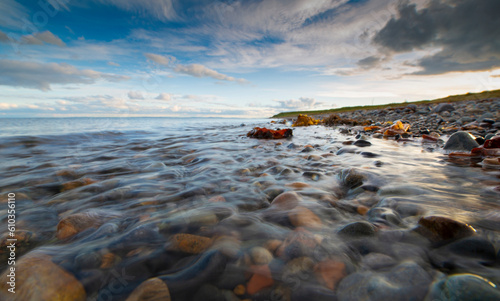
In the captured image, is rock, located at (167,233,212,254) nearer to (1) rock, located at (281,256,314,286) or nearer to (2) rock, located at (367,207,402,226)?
(1) rock, located at (281,256,314,286)

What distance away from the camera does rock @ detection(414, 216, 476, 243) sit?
46.8 inches

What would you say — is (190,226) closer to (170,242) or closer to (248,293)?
(170,242)

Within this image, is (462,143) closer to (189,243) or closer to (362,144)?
(362,144)

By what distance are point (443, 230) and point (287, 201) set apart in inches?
41.7

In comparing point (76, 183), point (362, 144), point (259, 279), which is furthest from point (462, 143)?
point (76, 183)

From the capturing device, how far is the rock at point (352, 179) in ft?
7.47

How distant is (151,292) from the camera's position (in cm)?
97

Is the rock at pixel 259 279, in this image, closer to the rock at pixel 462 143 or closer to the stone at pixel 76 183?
the stone at pixel 76 183

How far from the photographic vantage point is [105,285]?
102cm

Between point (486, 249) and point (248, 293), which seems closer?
point (248, 293)

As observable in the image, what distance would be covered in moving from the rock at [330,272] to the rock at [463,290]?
0.34 meters

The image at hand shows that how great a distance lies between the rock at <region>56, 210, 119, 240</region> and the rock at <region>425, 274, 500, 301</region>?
2173 mm

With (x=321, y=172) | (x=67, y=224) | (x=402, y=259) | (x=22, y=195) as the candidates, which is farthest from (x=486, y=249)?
(x=22, y=195)

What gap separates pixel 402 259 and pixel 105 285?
5.21ft
